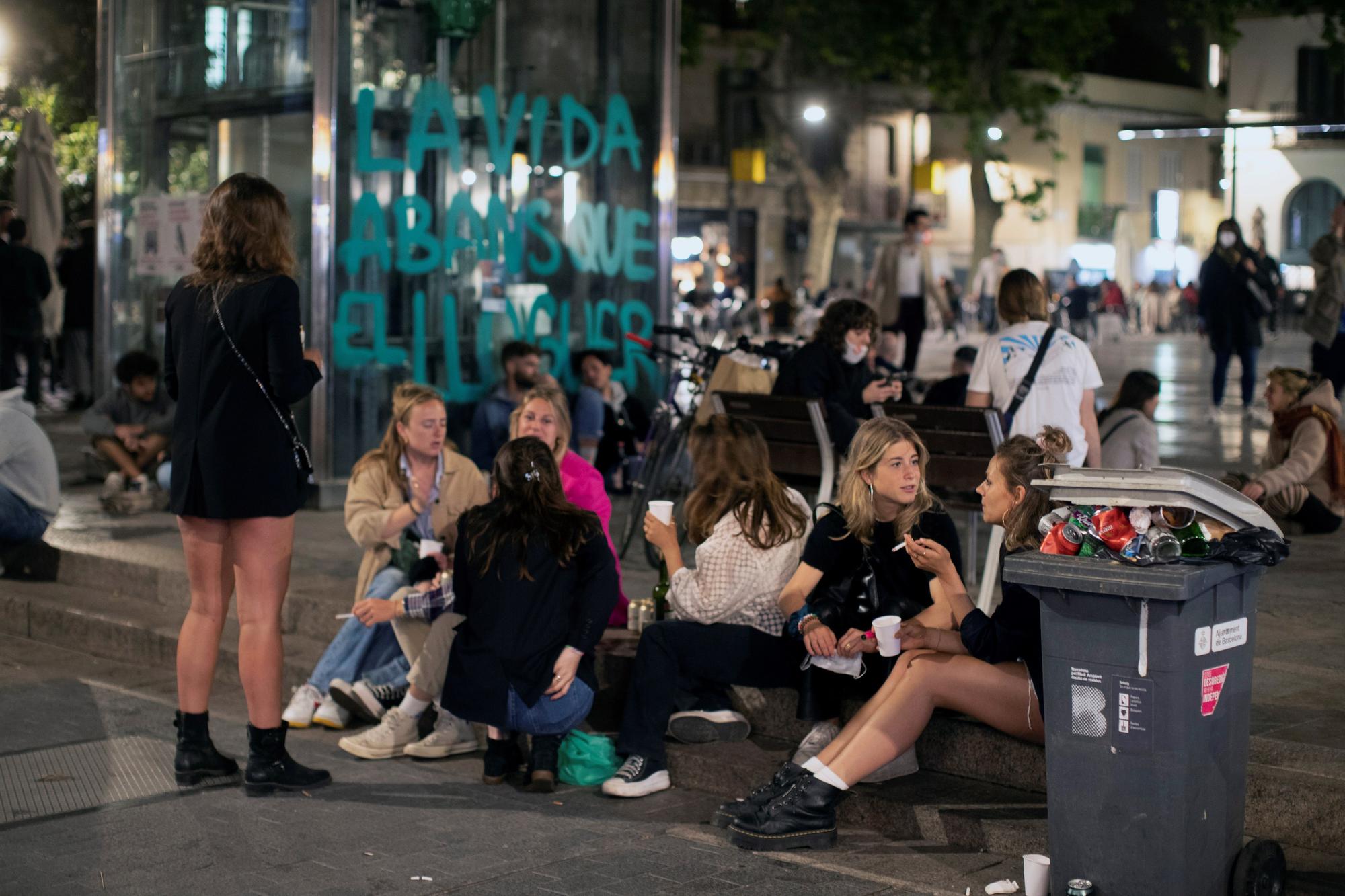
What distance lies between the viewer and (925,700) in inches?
202

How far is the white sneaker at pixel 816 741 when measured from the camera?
557 cm

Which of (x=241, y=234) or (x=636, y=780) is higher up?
(x=241, y=234)

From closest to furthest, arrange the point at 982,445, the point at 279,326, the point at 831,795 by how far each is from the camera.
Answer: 1. the point at 831,795
2. the point at 279,326
3. the point at 982,445

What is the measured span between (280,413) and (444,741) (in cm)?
147

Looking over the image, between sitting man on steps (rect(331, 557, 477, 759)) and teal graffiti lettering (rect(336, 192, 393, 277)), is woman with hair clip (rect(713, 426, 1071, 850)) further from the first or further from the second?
teal graffiti lettering (rect(336, 192, 393, 277))

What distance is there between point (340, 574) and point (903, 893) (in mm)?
4269

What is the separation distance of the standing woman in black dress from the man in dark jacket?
918 cm

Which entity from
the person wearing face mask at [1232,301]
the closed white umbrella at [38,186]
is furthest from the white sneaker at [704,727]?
the closed white umbrella at [38,186]

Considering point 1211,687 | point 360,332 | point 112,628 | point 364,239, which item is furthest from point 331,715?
point 364,239

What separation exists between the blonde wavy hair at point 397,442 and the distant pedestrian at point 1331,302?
27.3 ft

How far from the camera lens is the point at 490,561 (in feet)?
19.2

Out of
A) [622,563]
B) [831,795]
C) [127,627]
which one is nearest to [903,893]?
[831,795]

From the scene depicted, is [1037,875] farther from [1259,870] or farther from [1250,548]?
[1250,548]

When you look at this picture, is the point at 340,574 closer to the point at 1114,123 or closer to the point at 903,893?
the point at 903,893
